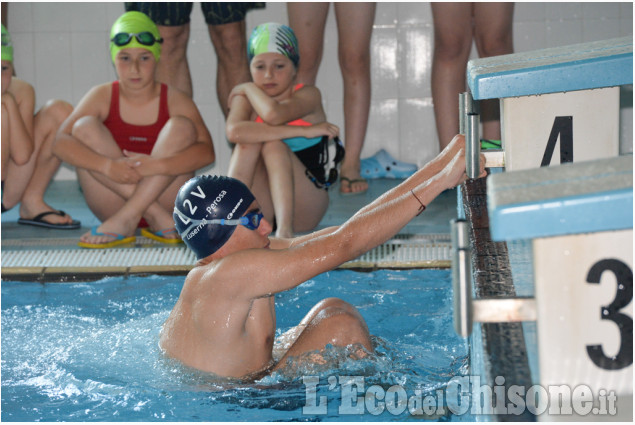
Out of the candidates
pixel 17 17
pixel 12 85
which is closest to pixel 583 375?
pixel 12 85

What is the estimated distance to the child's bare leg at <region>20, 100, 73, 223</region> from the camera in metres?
5.77

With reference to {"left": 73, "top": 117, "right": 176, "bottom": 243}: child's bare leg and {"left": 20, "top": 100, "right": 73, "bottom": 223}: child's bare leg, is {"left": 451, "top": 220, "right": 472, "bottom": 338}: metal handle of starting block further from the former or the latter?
{"left": 20, "top": 100, "right": 73, "bottom": 223}: child's bare leg

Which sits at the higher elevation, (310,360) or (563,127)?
(563,127)

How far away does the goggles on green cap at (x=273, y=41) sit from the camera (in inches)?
202

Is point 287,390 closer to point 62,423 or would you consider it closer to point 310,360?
point 310,360

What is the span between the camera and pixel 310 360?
2945 millimetres

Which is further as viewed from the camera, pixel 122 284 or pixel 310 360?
pixel 122 284

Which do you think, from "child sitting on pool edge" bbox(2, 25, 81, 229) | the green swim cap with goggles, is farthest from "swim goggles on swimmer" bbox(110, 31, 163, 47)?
"child sitting on pool edge" bbox(2, 25, 81, 229)

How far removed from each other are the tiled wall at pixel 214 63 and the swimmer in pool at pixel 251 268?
194 inches

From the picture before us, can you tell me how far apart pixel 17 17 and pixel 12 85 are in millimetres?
2358

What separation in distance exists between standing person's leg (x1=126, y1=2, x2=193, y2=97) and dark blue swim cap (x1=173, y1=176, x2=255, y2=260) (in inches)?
151

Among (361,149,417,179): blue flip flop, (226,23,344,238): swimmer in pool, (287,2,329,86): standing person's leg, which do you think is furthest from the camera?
(361,149,417,179): blue flip flop

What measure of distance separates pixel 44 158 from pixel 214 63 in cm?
251

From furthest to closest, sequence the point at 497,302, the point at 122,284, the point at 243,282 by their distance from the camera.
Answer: the point at 122,284 → the point at 243,282 → the point at 497,302
